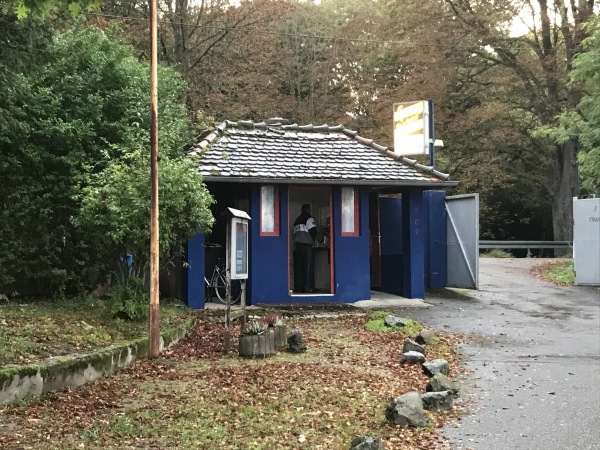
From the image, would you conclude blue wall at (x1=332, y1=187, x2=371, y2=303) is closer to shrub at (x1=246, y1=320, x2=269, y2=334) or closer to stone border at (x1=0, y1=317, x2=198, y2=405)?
shrub at (x1=246, y1=320, x2=269, y2=334)

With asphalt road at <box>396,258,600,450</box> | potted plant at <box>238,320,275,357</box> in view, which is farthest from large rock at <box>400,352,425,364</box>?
potted plant at <box>238,320,275,357</box>

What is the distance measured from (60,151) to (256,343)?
5384mm

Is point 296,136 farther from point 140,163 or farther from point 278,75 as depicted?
point 278,75

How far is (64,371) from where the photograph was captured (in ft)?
22.9

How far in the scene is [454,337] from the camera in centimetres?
1146

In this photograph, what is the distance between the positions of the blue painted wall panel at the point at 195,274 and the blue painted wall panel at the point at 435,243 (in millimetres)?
6869

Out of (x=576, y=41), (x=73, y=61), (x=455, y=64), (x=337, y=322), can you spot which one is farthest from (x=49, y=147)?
(x=576, y=41)

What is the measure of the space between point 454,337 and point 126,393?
6.39 m

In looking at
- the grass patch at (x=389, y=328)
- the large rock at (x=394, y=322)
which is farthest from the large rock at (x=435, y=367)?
the large rock at (x=394, y=322)

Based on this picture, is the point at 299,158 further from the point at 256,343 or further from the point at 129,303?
the point at 256,343

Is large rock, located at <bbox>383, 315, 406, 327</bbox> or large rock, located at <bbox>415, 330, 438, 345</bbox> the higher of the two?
large rock, located at <bbox>383, 315, 406, 327</bbox>

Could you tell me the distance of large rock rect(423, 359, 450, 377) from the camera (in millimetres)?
8312

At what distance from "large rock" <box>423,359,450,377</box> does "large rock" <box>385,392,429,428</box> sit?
2029mm

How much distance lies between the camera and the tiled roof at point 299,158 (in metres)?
14.3
